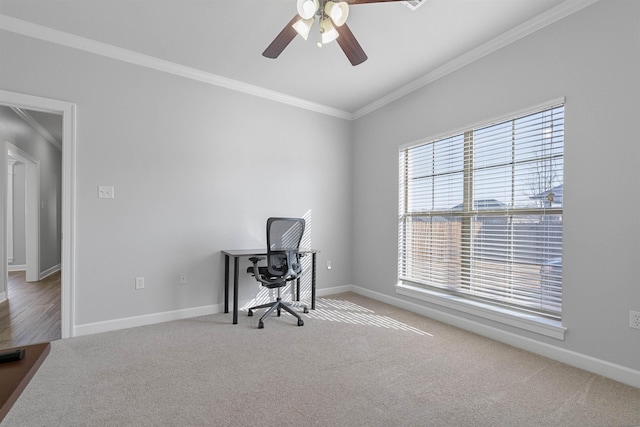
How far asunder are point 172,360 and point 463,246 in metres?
2.92

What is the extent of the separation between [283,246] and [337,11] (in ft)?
7.32

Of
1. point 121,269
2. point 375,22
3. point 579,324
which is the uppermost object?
point 375,22

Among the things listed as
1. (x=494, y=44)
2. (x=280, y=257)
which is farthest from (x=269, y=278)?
(x=494, y=44)

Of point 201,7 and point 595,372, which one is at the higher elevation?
point 201,7

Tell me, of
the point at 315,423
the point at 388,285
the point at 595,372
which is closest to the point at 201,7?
the point at 315,423

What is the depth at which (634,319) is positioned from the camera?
205 cm

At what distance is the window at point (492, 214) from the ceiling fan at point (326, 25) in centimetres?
162

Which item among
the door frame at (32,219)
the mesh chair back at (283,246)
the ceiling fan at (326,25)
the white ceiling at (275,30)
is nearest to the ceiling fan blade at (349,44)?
the ceiling fan at (326,25)

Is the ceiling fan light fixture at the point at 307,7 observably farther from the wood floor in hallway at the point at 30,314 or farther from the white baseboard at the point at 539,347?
the wood floor in hallway at the point at 30,314

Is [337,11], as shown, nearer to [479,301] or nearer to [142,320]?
[479,301]

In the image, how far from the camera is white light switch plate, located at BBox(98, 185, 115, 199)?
Answer: 296cm

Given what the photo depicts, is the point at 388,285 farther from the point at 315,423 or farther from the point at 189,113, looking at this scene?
the point at 189,113

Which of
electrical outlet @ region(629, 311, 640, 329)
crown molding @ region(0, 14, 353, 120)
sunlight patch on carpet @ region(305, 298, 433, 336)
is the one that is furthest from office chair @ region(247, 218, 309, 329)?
electrical outlet @ region(629, 311, 640, 329)

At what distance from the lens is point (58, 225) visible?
6.93m
